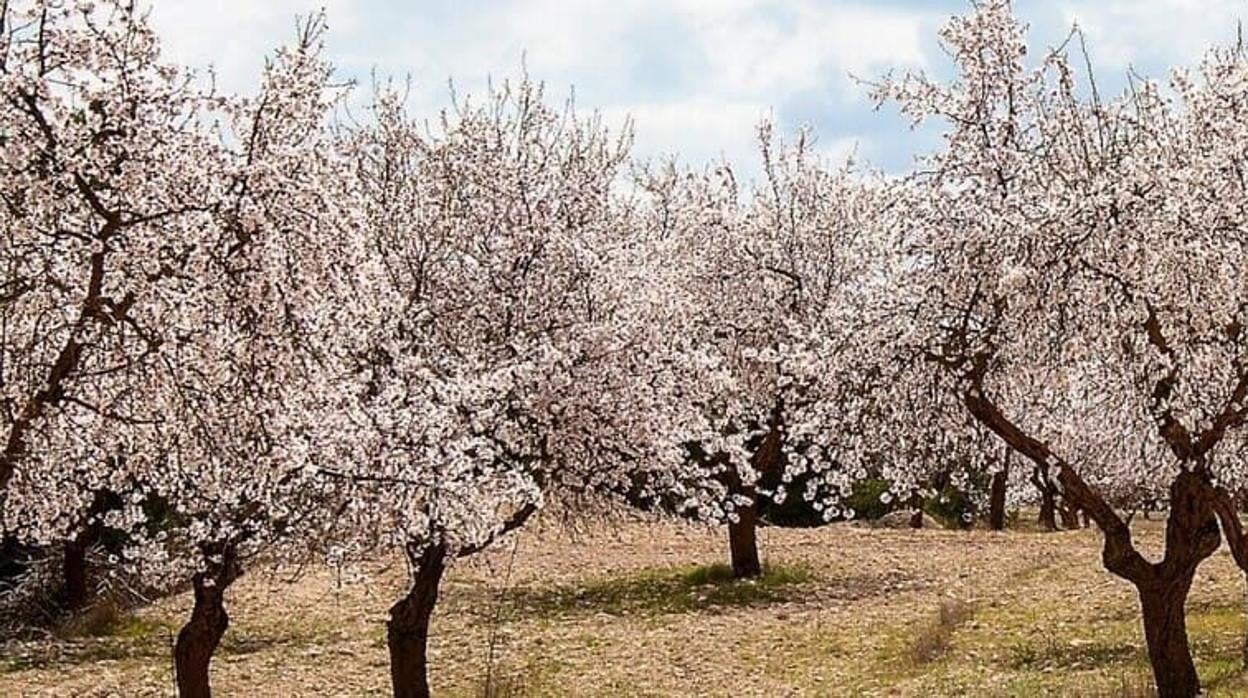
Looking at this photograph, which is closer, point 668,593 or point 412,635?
point 412,635

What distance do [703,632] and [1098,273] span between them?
11190mm

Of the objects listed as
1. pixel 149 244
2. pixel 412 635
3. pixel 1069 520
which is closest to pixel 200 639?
pixel 412 635

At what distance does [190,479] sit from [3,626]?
10.2 metres

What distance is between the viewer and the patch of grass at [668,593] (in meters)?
23.0

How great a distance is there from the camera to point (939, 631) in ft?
62.2

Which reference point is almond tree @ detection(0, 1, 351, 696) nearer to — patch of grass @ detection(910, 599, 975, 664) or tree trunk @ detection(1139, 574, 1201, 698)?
tree trunk @ detection(1139, 574, 1201, 698)

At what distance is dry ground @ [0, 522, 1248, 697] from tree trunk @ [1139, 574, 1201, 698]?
69 cm

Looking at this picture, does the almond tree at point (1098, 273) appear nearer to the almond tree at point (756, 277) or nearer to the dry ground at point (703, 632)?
the dry ground at point (703, 632)

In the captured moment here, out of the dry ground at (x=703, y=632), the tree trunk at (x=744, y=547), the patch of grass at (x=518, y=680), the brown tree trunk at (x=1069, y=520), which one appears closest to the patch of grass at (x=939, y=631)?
the dry ground at (x=703, y=632)

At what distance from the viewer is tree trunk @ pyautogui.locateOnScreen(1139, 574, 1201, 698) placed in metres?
12.7

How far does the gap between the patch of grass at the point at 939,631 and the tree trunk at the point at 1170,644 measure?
16.0ft

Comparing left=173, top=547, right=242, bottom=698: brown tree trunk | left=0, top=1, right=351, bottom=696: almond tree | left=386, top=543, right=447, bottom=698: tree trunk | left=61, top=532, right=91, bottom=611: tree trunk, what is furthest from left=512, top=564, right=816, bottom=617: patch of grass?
left=0, top=1, right=351, bottom=696: almond tree

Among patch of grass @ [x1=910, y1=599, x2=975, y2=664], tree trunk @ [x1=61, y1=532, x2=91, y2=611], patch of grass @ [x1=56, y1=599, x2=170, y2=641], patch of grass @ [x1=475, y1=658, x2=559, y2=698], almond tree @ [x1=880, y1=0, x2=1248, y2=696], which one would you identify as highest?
almond tree @ [x1=880, y1=0, x2=1248, y2=696]

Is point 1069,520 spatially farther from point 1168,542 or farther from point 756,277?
point 1168,542
